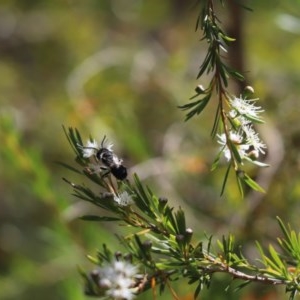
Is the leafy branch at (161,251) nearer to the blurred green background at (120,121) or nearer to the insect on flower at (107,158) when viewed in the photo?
the insect on flower at (107,158)

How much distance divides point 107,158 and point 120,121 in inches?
22.0

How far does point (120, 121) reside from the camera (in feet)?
3.19

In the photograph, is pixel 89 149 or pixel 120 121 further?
pixel 120 121

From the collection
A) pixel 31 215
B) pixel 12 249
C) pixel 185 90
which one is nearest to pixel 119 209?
pixel 185 90

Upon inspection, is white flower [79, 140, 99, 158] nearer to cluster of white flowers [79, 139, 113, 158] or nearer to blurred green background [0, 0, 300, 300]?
cluster of white flowers [79, 139, 113, 158]

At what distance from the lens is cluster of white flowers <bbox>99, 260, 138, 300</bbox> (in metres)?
0.36

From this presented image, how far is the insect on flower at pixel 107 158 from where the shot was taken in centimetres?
41

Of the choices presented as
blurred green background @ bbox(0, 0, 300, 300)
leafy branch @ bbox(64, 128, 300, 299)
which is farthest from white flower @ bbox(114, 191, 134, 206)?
blurred green background @ bbox(0, 0, 300, 300)

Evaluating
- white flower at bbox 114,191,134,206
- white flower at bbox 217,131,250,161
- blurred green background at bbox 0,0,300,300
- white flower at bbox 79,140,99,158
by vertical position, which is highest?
blurred green background at bbox 0,0,300,300

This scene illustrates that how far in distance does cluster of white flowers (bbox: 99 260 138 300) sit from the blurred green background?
17 cm

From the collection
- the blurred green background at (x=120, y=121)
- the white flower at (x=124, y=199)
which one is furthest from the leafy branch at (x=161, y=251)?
the blurred green background at (x=120, y=121)

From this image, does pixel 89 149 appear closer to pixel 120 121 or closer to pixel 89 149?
pixel 89 149

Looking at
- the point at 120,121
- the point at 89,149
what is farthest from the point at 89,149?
the point at 120,121

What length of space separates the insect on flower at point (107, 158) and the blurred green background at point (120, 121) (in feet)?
0.38
